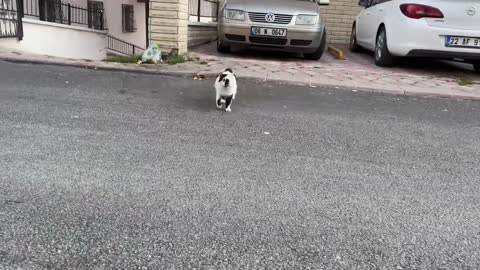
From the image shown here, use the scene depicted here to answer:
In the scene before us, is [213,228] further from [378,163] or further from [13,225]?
[378,163]

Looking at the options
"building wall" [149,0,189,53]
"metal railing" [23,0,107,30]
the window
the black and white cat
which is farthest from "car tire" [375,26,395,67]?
the window

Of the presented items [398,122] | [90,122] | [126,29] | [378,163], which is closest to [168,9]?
[90,122]

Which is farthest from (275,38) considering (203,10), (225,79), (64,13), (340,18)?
(64,13)

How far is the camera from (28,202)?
2734mm

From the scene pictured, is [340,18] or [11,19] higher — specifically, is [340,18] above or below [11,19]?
above

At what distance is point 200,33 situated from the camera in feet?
34.5

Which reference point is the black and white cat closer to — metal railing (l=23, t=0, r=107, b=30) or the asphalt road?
the asphalt road

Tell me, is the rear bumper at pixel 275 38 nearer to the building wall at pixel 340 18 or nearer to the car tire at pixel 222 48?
the car tire at pixel 222 48

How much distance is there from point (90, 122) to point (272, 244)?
2583 millimetres

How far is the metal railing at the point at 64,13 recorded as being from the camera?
42.7 feet

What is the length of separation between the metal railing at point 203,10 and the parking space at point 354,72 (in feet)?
4.45

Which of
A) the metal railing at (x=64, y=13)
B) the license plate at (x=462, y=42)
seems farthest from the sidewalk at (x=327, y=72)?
the metal railing at (x=64, y=13)

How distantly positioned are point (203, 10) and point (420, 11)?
5968mm

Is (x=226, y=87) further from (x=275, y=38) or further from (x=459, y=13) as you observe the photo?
(x=459, y=13)
